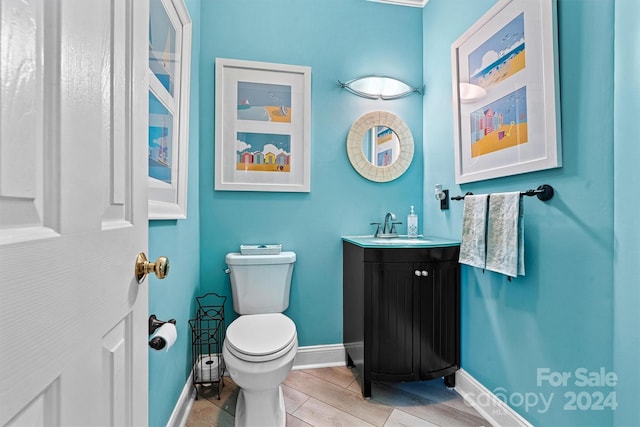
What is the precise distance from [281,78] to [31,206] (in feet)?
6.41

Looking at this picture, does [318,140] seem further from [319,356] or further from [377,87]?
[319,356]

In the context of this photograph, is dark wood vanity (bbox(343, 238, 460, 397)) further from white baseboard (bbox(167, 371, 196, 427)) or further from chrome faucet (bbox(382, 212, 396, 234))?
white baseboard (bbox(167, 371, 196, 427))

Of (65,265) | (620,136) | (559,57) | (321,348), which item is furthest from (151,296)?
(559,57)

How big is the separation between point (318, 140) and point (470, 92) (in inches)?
38.7

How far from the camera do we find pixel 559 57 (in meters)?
1.23

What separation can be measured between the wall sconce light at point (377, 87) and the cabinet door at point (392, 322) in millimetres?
1260

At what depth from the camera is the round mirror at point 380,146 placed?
7.20 ft

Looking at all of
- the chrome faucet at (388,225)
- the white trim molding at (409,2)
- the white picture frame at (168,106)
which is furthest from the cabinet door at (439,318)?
the white trim molding at (409,2)

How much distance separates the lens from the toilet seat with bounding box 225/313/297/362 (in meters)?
1.35

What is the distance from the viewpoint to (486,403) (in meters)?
1.61

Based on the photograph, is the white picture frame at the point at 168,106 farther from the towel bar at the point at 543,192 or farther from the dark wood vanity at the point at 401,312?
the towel bar at the point at 543,192

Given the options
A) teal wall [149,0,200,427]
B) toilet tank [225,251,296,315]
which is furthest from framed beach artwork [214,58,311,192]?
toilet tank [225,251,296,315]

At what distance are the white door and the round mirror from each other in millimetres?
1674

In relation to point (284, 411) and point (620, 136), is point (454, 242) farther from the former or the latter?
point (284, 411)
